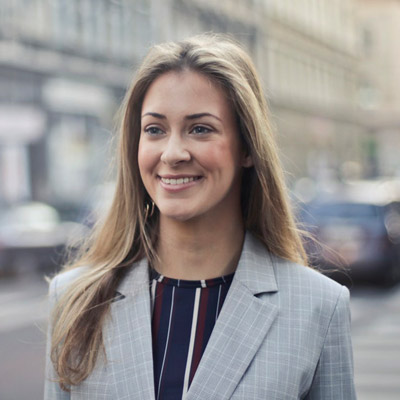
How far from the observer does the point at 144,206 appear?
298cm

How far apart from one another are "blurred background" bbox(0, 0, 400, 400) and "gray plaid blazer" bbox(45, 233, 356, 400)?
432 mm

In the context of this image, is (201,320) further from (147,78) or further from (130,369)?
(147,78)

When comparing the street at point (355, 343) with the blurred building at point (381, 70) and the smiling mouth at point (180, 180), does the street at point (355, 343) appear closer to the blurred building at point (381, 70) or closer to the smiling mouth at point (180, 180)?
the smiling mouth at point (180, 180)

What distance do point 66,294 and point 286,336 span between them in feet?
2.32

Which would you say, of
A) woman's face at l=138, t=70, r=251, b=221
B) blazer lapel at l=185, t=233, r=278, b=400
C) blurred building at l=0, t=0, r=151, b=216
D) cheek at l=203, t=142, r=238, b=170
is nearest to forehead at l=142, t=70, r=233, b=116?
woman's face at l=138, t=70, r=251, b=221

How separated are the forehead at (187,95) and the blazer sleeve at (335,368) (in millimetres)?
737

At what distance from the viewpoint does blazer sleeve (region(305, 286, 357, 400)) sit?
8.77ft

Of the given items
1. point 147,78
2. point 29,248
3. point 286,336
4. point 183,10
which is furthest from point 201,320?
point 183,10

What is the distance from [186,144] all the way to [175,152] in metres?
0.05

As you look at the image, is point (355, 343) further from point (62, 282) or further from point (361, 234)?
point (62, 282)

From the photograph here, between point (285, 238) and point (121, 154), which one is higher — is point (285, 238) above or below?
below

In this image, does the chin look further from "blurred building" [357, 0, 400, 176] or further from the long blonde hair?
"blurred building" [357, 0, 400, 176]

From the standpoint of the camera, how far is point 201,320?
8.93ft

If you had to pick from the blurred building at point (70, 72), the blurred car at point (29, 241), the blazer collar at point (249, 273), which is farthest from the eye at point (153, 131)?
the blurred building at point (70, 72)
